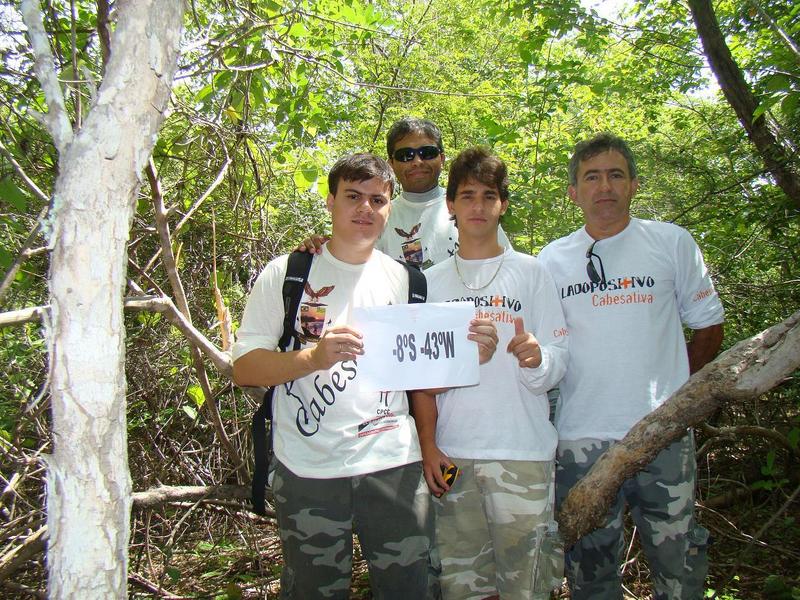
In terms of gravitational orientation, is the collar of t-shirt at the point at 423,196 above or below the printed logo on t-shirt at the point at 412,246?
above

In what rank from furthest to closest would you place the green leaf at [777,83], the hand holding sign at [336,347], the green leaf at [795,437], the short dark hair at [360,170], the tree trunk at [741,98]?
the tree trunk at [741,98], the green leaf at [795,437], the green leaf at [777,83], the short dark hair at [360,170], the hand holding sign at [336,347]

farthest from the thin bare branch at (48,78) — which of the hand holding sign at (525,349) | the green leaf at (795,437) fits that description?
the green leaf at (795,437)

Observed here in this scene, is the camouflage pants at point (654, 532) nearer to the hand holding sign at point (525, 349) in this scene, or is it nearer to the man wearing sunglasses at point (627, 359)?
the man wearing sunglasses at point (627, 359)

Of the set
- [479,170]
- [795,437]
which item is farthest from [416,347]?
[795,437]

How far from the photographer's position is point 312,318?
245 cm

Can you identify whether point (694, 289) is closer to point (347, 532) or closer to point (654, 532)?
point (654, 532)

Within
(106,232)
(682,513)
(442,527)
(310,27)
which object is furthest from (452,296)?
(310,27)

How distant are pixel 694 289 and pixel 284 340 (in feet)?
6.22

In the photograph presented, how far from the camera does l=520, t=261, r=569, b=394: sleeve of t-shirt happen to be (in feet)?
8.00

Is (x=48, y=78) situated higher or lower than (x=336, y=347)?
higher

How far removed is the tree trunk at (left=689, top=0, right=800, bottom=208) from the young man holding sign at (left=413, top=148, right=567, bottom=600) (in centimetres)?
293

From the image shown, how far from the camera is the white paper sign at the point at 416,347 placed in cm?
235

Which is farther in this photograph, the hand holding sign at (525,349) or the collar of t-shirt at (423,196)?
the collar of t-shirt at (423,196)

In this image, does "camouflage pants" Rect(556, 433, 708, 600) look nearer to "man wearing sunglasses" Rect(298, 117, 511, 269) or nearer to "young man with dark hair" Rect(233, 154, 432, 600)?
"young man with dark hair" Rect(233, 154, 432, 600)
